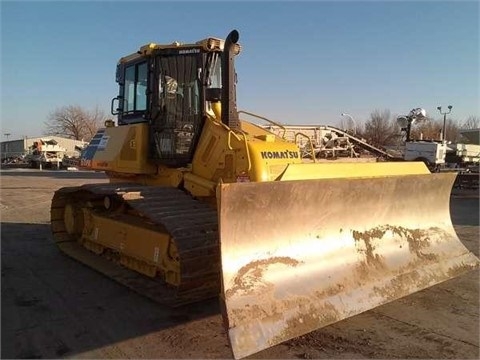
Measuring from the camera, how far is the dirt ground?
4.00 m

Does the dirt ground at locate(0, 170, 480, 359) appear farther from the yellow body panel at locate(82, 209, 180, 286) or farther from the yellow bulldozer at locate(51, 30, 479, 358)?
the yellow body panel at locate(82, 209, 180, 286)

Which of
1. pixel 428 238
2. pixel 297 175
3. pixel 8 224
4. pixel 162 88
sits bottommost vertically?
pixel 8 224

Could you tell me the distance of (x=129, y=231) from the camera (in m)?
5.96

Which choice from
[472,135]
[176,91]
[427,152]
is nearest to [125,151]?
[176,91]

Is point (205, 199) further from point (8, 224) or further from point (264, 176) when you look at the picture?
point (8, 224)

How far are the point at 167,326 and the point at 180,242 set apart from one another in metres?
0.81

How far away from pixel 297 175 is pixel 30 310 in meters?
3.13

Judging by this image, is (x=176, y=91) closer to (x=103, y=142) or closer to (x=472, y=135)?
(x=103, y=142)

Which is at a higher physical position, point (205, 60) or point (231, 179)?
point (205, 60)

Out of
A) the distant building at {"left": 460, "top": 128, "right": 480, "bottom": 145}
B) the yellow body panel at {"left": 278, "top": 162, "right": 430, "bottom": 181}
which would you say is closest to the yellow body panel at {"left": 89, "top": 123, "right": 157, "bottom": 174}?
the yellow body panel at {"left": 278, "top": 162, "right": 430, "bottom": 181}

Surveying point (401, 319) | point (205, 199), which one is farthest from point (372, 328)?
point (205, 199)

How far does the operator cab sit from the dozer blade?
80.8 inches

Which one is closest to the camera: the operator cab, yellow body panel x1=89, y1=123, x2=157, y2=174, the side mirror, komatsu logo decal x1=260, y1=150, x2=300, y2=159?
komatsu logo decal x1=260, y1=150, x2=300, y2=159

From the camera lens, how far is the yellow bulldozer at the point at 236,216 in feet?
13.7
